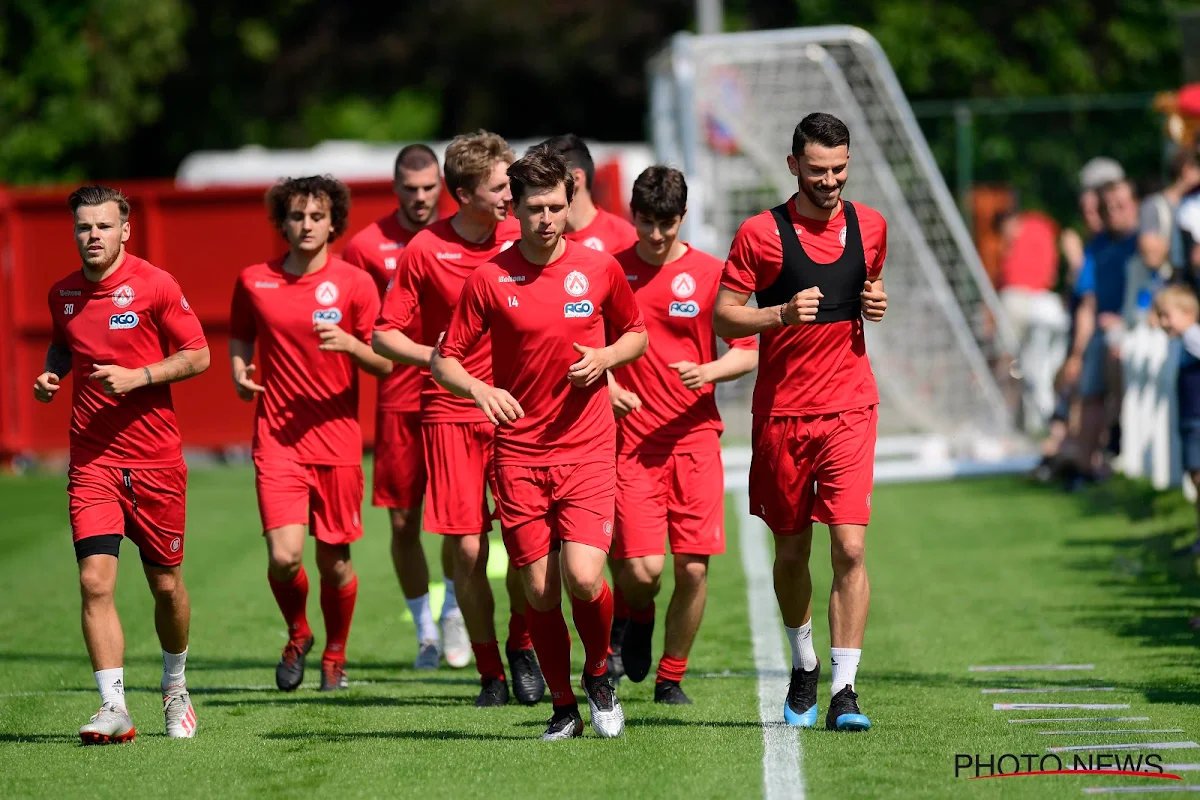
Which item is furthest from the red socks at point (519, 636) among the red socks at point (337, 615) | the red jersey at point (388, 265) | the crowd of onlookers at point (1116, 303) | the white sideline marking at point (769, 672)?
the crowd of onlookers at point (1116, 303)

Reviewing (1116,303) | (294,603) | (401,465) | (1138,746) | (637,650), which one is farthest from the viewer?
(1116,303)

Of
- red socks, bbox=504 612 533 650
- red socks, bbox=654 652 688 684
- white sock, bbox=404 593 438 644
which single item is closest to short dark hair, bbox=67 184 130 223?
red socks, bbox=504 612 533 650

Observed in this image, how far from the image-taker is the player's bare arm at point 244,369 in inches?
334

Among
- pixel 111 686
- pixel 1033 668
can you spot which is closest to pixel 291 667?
pixel 111 686

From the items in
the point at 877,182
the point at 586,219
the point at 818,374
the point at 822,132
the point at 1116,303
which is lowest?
the point at 1116,303

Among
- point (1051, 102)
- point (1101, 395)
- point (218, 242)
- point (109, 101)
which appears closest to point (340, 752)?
point (1101, 395)

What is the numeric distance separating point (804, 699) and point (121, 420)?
299 centimetres

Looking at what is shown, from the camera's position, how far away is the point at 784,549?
7.47 metres

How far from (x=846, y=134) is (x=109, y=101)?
23.3 metres

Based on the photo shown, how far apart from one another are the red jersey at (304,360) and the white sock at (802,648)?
2373mm

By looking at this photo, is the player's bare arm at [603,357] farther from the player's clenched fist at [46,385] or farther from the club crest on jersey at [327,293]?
the player's clenched fist at [46,385]

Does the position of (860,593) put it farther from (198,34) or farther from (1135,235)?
(198,34)

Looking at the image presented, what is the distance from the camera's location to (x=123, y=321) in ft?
24.6

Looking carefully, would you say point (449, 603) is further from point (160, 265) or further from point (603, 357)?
point (160, 265)
